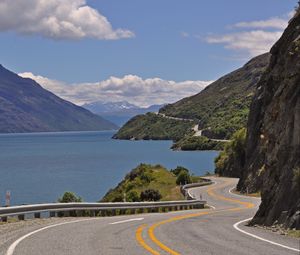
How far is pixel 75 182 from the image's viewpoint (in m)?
104

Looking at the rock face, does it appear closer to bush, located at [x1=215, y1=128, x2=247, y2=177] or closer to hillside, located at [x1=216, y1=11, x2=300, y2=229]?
hillside, located at [x1=216, y1=11, x2=300, y2=229]

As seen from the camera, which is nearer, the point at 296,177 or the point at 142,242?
the point at 142,242

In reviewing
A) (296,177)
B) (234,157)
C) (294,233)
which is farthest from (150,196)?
(294,233)

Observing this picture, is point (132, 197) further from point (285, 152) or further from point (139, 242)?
point (139, 242)

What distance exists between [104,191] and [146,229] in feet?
249

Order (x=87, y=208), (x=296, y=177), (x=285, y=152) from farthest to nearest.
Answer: (x=87, y=208)
(x=285, y=152)
(x=296, y=177)

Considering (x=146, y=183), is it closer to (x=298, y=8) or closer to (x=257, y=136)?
(x=257, y=136)

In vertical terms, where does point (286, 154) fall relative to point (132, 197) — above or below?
above

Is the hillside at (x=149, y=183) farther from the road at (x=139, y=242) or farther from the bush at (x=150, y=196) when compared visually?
the road at (x=139, y=242)

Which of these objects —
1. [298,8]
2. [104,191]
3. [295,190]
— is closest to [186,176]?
[104,191]

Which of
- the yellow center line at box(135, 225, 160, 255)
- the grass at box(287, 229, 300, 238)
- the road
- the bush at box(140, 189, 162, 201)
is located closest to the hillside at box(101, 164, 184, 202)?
the bush at box(140, 189, 162, 201)

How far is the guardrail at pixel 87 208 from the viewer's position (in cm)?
1948

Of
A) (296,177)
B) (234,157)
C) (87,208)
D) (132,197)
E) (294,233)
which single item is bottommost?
(132,197)

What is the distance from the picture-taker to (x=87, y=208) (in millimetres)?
24922
